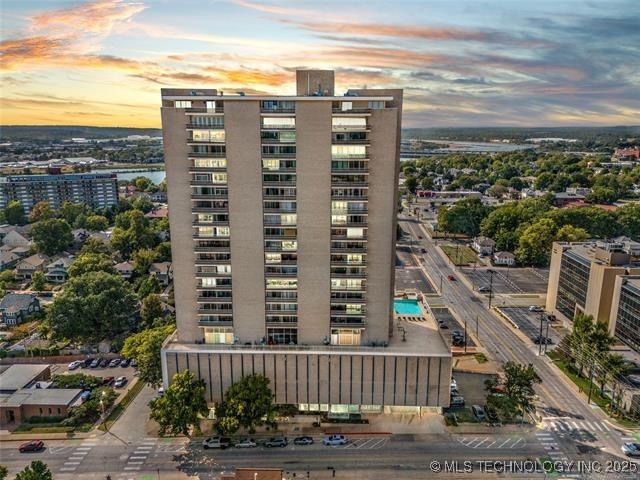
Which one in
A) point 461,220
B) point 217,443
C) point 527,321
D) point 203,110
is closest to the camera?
point 217,443

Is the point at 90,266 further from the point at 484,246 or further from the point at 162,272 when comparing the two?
the point at 484,246

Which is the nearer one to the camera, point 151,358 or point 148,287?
point 151,358

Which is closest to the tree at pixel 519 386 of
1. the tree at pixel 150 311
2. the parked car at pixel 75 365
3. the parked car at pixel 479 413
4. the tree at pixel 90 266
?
the parked car at pixel 479 413

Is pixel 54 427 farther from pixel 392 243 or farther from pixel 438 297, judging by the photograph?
pixel 438 297

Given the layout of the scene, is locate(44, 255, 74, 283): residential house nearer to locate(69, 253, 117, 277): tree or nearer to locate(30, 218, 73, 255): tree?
locate(69, 253, 117, 277): tree

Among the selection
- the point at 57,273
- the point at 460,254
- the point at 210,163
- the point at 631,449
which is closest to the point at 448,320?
the point at 631,449

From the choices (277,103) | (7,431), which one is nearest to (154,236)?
(7,431)

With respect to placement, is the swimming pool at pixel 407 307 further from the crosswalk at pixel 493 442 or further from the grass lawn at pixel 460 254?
the grass lawn at pixel 460 254
